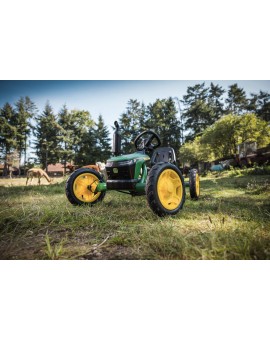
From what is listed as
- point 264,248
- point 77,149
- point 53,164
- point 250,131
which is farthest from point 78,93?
point 250,131

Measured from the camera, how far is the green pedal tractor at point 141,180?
2.34 metres

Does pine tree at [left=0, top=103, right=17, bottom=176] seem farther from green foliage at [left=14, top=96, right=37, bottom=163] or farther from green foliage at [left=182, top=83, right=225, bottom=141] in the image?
green foliage at [left=182, top=83, right=225, bottom=141]

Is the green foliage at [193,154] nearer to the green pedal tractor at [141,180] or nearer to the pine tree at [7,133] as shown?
the green pedal tractor at [141,180]

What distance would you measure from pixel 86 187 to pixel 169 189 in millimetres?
1577

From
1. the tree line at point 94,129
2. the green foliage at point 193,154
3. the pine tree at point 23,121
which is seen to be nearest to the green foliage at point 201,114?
the green foliage at point 193,154

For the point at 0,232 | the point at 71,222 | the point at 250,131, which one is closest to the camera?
the point at 0,232

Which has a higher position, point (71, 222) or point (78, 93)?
point (78, 93)

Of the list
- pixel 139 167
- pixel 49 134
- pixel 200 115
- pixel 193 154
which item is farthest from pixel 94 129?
pixel 200 115

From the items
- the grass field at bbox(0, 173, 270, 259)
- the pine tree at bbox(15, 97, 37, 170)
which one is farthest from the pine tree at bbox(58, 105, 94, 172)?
the grass field at bbox(0, 173, 270, 259)

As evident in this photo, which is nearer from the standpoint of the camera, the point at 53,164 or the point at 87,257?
the point at 87,257

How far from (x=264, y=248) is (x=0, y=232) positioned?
2.44m

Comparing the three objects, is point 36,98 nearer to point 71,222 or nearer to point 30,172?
point 71,222

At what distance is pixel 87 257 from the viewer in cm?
151

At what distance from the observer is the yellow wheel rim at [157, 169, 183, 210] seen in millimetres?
2448
